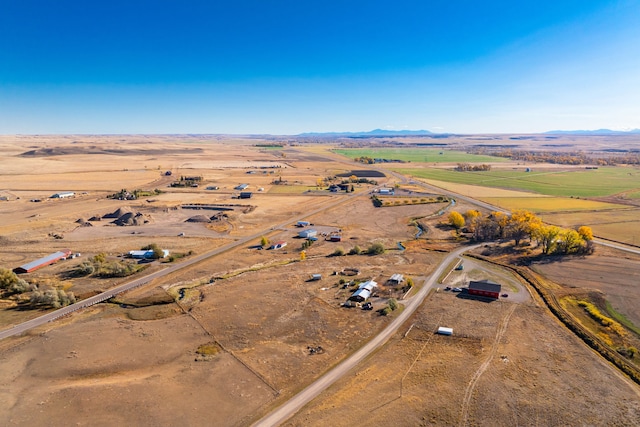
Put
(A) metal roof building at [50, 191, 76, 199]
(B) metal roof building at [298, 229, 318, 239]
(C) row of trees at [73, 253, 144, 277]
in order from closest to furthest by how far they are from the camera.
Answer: (C) row of trees at [73, 253, 144, 277], (B) metal roof building at [298, 229, 318, 239], (A) metal roof building at [50, 191, 76, 199]

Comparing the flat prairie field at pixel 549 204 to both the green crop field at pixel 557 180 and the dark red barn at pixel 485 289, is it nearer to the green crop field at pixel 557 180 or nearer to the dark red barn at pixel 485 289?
the green crop field at pixel 557 180

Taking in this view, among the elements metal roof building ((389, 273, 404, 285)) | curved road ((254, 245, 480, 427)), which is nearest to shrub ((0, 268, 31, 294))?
curved road ((254, 245, 480, 427))

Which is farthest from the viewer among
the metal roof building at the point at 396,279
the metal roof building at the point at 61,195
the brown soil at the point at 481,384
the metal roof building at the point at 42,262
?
the metal roof building at the point at 61,195

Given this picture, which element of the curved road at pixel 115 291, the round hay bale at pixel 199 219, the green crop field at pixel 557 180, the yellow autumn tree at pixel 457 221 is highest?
the green crop field at pixel 557 180

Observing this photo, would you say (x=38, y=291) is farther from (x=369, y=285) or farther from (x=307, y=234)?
(x=307, y=234)

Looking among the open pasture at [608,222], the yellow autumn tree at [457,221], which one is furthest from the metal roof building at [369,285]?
the open pasture at [608,222]

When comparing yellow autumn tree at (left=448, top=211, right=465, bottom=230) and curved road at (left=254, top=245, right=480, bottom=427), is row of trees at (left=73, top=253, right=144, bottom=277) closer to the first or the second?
curved road at (left=254, top=245, right=480, bottom=427)

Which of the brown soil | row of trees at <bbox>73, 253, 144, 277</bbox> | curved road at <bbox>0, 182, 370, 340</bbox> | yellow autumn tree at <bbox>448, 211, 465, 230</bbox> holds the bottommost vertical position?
curved road at <bbox>0, 182, 370, 340</bbox>
